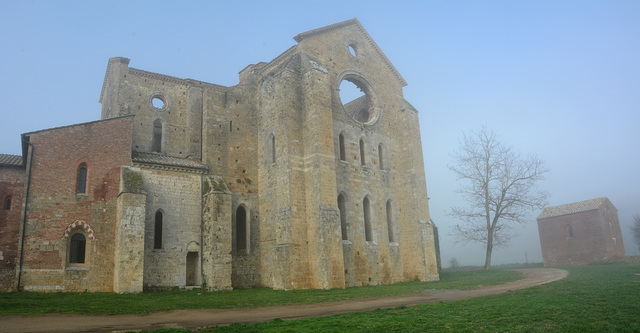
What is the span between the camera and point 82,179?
67.3 ft

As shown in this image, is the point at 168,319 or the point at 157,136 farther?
the point at 157,136

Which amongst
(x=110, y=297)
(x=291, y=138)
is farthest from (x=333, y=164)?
(x=110, y=297)

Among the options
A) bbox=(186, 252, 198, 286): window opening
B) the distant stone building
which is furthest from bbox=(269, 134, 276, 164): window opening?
the distant stone building

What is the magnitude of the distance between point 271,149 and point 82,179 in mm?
9977

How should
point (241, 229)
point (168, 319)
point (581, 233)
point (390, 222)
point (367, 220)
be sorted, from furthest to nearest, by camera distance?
1. point (581, 233)
2. point (390, 222)
3. point (367, 220)
4. point (241, 229)
5. point (168, 319)

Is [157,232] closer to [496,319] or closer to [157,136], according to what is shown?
[157,136]

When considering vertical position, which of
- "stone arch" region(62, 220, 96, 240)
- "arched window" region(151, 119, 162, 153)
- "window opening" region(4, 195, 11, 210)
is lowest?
"stone arch" region(62, 220, 96, 240)

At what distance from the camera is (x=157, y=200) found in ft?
Answer: 71.6

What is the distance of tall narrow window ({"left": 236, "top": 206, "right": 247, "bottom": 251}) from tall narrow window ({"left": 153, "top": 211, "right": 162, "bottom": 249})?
4.33 metres

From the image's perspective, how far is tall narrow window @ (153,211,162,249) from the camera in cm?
2152

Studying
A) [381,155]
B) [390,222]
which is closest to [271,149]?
[381,155]

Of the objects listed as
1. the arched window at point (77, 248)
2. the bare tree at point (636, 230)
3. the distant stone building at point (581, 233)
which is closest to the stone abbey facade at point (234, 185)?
the arched window at point (77, 248)

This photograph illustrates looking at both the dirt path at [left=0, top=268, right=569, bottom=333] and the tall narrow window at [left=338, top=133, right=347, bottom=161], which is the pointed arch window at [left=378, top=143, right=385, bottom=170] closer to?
the tall narrow window at [left=338, top=133, right=347, bottom=161]

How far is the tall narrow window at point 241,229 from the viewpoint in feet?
79.2
